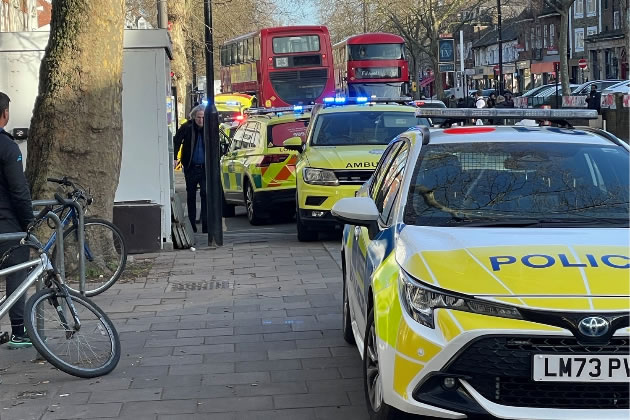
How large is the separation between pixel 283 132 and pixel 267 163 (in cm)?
74

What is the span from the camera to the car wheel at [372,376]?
471 centimetres

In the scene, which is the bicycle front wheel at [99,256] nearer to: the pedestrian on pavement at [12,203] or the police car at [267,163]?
the pedestrian on pavement at [12,203]

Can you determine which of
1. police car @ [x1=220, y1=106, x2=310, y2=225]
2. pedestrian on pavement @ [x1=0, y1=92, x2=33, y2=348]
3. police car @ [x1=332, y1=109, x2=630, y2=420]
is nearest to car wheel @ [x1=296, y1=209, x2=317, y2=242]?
police car @ [x1=220, y1=106, x2=310, y2=225]

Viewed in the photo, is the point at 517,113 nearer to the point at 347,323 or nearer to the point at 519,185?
the point at 519,185

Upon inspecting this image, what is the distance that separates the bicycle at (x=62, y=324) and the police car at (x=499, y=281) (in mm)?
1765

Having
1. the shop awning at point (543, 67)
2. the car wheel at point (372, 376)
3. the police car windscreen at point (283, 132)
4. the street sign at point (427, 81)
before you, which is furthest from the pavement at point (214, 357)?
the street sign at point (427, 81)

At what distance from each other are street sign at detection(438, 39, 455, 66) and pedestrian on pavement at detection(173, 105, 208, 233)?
2673cm

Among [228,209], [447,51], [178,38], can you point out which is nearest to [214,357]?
[228,209]

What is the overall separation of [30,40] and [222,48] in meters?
30.3

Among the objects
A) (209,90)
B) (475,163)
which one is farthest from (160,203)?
(475,163)

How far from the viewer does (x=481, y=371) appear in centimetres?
422

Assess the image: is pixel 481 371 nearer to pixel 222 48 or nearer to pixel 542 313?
pixel 542 313

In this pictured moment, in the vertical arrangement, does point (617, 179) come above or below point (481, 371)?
above

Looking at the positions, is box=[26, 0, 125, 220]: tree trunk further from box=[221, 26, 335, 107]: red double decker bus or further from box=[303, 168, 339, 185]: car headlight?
box=[221, 26, 335, 107]: red double decker bus
